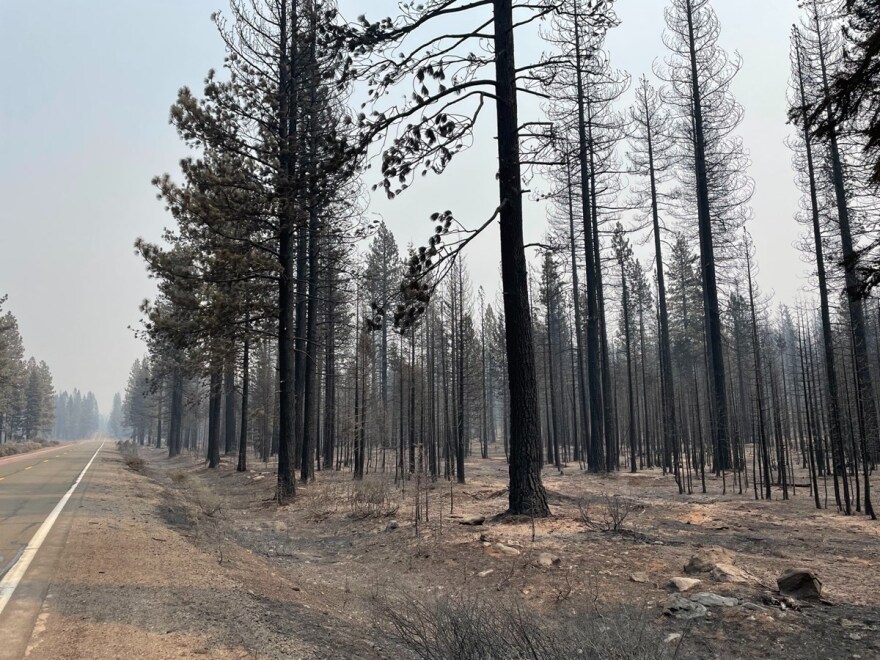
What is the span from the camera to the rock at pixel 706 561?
620 centimetres

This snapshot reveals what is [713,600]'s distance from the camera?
17.1ft

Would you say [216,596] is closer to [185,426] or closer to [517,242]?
[517,242]

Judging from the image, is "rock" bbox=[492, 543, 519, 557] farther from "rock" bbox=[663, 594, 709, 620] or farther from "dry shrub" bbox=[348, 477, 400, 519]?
"dry shrub" bbox=[348, 477, 400, 519]

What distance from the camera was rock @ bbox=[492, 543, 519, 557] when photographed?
732 cm

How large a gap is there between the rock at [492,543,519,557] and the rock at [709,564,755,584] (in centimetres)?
249

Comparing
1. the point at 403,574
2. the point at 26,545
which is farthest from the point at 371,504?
the point at 26,545

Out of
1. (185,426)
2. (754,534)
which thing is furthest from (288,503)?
(185,426)

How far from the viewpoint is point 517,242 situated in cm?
944

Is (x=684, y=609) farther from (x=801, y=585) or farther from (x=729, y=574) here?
(x=801, y=585)

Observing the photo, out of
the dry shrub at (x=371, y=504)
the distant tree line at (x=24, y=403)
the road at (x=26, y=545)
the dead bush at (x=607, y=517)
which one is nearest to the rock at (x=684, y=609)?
the dead bush at (x=607, y=517)

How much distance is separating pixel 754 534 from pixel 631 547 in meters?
3.36

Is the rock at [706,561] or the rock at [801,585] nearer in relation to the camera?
the rock at [801,585]

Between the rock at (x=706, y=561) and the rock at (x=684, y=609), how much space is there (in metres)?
1.02

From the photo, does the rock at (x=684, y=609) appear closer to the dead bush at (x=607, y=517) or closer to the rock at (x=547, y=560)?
the rock at (x=547, y=560)
